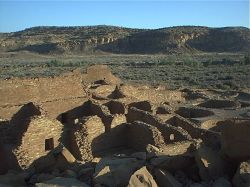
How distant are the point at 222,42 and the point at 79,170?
310 ft

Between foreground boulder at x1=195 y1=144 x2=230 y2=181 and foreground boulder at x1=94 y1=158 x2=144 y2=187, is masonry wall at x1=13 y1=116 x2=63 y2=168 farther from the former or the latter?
foreground boulder at x1=195 y1=144 x2=230 y2=181

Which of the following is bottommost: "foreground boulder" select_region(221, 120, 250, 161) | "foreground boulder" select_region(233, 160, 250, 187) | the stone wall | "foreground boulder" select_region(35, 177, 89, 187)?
the stone wall

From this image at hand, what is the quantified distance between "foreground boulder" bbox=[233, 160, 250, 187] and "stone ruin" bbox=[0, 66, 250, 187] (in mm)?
18

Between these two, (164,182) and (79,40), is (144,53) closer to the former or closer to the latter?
(79,40)

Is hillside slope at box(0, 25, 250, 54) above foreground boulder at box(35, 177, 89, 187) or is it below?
below

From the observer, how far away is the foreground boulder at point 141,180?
7.75 metres

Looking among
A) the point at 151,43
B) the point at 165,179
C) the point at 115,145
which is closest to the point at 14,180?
the point at 165,179

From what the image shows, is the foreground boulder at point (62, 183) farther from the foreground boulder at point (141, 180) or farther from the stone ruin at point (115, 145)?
the foreground boulder at point (141, 180)

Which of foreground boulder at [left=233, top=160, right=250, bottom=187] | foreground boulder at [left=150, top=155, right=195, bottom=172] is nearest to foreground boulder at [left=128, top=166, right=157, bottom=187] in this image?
foreground boulder at [left=150, top=155, right=195, bottom=172]

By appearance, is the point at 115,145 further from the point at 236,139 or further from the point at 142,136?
the point at 236,139

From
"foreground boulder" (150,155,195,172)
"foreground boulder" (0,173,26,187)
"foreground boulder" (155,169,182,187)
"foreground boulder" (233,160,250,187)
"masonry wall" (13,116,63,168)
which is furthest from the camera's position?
"masonry wall" (13,116,63,168)

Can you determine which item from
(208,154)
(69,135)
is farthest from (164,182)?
(69,135)

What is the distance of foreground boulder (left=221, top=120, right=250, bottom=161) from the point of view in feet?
27.1

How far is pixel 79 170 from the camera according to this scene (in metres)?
9.41
